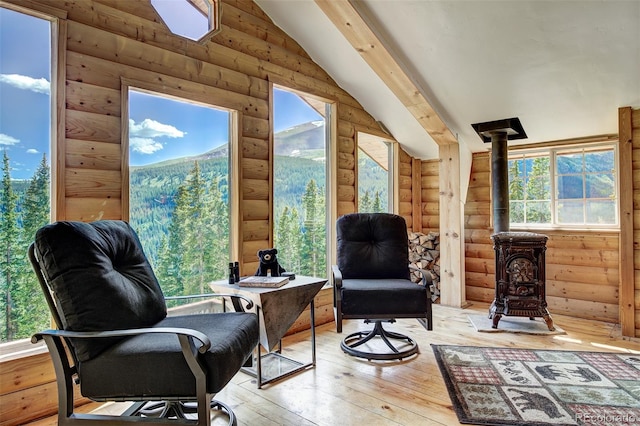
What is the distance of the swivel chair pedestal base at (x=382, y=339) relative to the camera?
275 cm

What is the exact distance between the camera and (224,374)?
151 centimetres

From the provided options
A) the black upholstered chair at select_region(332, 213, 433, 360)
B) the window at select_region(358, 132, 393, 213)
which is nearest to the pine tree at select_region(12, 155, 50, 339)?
the black upholstered chair at select_region(332, 213, 433, 360)

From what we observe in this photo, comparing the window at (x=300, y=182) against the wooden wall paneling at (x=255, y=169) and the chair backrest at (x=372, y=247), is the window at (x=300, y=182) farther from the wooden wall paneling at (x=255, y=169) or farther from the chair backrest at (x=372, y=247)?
the chair backrest at (x=372, y=247)

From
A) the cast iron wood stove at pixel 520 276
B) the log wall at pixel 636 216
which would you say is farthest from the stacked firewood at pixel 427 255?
the log wall at pixel 636 216

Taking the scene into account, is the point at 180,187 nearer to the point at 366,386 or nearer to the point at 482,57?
the point at 366,386

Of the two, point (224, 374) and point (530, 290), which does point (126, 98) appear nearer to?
point (224, 374)

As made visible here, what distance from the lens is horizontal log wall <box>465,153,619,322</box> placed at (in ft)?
12.4

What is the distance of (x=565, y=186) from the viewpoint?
412 cm

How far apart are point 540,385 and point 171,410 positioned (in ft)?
7.21

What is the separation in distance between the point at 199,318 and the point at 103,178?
112cm

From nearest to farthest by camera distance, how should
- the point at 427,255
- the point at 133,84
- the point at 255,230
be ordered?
the point at 133,84, the point at 255,230, the point at 427,255

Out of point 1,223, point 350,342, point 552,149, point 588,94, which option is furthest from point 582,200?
point 1,223

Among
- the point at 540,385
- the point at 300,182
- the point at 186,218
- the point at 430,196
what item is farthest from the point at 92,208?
the point at 430,196

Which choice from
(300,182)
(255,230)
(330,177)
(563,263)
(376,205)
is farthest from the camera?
(376,205)
